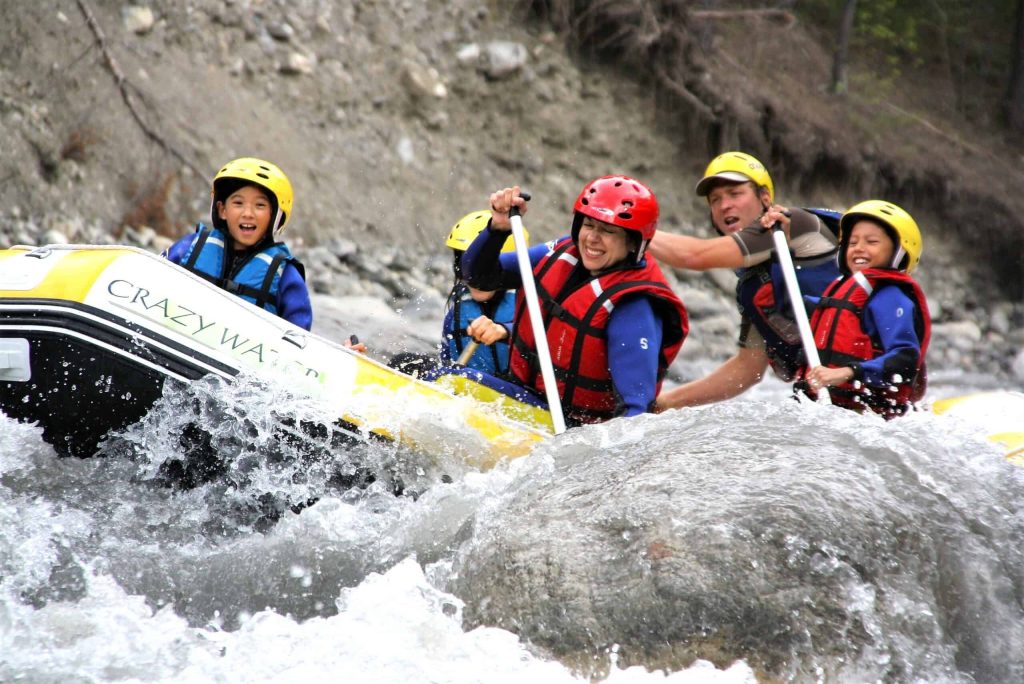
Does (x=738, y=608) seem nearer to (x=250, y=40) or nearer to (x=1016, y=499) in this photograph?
(x=1016, y=499)

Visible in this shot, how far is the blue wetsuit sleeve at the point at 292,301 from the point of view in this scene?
5.29 m

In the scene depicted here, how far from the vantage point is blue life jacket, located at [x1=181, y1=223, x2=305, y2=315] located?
520 centimetres

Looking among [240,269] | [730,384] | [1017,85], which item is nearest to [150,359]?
[240,269]

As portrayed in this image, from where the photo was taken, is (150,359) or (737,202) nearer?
(150,359)

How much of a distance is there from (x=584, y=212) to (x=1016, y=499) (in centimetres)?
185

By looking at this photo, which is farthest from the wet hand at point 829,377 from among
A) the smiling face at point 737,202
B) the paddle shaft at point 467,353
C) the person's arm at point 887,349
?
the paddle shaft at point 467,353

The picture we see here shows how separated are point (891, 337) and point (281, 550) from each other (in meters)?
2.61

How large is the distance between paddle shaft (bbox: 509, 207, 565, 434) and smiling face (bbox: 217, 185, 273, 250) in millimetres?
1206

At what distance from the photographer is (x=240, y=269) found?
5234mm

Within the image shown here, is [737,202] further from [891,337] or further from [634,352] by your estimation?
[634,352]

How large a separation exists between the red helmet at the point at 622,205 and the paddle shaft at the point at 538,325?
32 centimetres

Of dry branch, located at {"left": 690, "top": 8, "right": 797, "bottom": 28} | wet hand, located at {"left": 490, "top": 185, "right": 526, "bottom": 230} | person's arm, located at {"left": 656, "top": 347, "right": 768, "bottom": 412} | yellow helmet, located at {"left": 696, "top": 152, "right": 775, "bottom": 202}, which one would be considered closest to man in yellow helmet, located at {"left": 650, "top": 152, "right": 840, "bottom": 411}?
yellow helmet, located at {"left": 696, "top": 152, "right": 775, "bottom": 202}

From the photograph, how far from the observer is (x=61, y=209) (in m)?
9.20

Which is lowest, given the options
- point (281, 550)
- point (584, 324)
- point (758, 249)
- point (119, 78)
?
point (281, 550)
